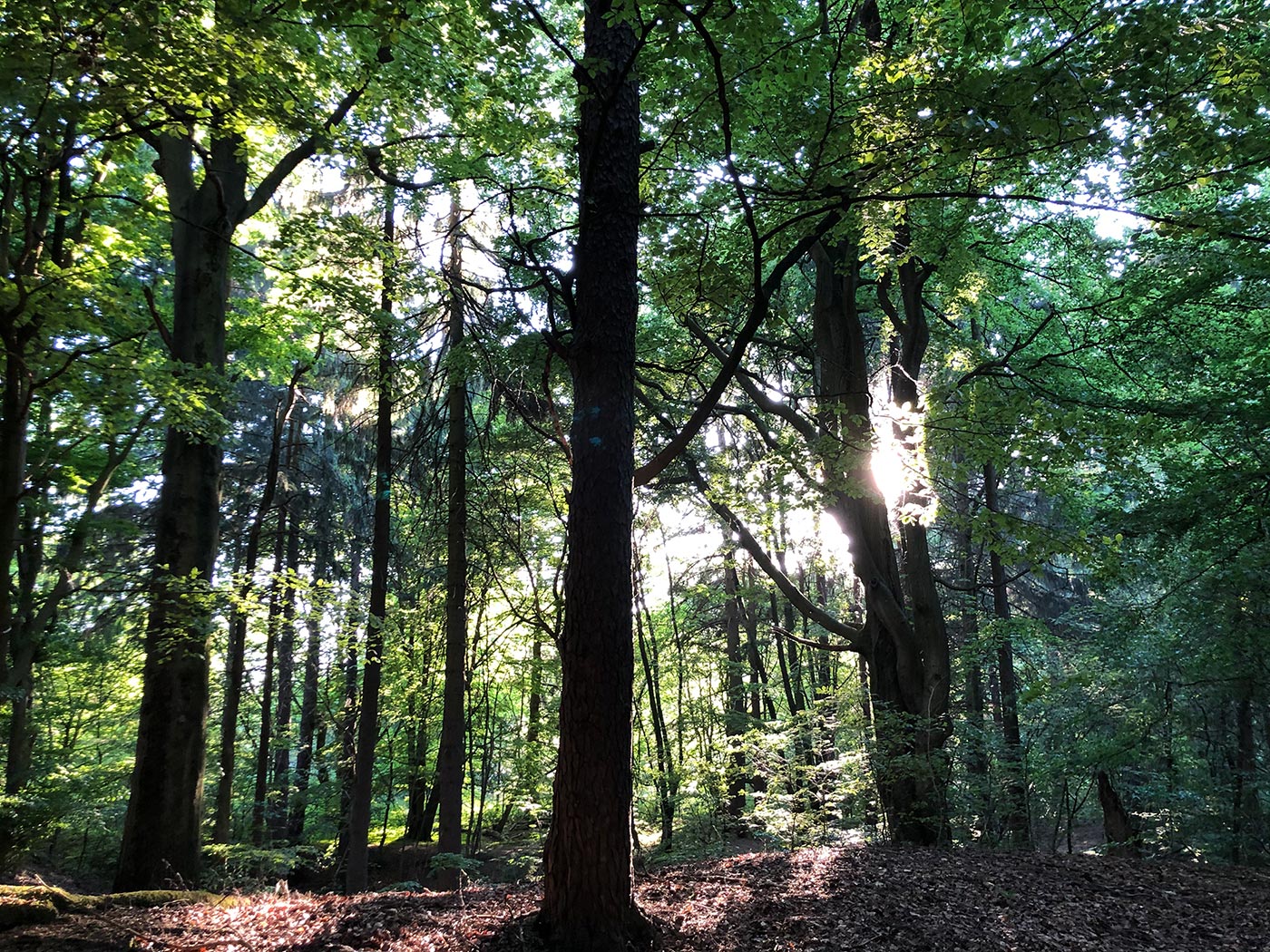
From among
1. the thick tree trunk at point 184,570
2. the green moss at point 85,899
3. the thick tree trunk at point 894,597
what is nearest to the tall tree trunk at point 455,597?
the thick tree trunk at point 184,570

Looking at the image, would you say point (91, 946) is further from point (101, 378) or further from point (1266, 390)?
point (1266, 390)

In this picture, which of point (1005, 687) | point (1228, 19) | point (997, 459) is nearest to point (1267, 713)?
point (1005, 687)

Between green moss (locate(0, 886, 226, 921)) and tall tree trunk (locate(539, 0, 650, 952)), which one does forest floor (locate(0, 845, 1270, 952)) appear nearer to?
green moss (locate(0, 886, 226, 921))

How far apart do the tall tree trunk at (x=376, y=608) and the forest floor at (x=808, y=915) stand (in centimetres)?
331

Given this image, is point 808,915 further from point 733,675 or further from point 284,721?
point 284,721

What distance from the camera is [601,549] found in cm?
375

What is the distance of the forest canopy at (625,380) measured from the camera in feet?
12.7

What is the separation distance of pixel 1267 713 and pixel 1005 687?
4612 millimetres

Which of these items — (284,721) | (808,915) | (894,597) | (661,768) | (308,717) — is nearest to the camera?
(808,915)

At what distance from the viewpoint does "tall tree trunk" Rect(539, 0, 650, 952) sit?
3447 millimetres

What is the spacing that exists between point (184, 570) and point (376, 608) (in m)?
3.45

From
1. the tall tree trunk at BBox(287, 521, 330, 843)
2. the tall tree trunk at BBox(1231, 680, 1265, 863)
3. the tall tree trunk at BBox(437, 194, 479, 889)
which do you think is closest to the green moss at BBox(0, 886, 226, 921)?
the tall tree trunk at BBox(437, 194, 479, 889)

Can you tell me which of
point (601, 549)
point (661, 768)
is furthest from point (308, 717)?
point (601, 549)

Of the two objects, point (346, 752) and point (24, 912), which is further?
point (346, 752)
